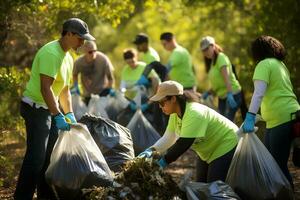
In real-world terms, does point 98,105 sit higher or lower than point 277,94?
lower

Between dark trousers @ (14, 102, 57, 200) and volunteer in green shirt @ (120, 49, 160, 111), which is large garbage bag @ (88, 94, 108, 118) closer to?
volunteer in green shirt @ (120, 49, 160, 111)

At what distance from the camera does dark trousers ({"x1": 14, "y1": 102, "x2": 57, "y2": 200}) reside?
5.61m

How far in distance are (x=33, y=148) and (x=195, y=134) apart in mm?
1431

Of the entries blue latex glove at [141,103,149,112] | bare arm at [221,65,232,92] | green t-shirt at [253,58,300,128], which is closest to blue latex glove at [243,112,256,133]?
green t-shirt at [253,58,300,128]

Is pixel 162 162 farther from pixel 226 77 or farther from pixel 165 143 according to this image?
pixel 226 77

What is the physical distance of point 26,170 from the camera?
564 centimetres

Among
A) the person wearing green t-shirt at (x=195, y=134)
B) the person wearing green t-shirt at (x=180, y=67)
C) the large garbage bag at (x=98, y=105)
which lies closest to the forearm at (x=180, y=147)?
the person wearing green t-shirt at (x=195, y=134)

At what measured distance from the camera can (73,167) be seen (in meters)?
5.56

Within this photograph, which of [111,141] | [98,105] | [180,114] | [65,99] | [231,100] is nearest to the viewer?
[180,114]

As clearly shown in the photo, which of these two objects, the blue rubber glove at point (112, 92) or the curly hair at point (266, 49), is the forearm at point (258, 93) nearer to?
the curly hair at point (266, 49)

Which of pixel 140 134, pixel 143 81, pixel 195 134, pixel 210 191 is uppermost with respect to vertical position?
pixel 143 81

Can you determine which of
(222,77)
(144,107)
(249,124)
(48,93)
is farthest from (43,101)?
(144,107)

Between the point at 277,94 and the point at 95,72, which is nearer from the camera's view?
the point at 277,94

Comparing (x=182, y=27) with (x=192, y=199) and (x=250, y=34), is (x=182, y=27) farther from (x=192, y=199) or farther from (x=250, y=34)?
(x=192, y=199)
